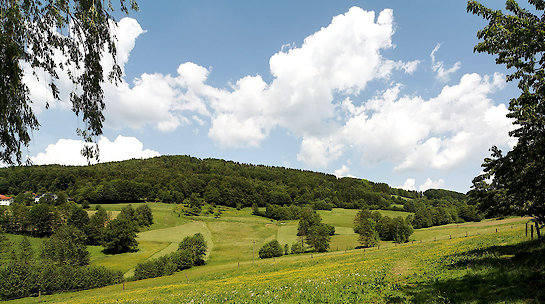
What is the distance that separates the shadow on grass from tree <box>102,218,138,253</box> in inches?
4191

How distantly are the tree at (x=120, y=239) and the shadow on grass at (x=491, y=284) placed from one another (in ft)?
349

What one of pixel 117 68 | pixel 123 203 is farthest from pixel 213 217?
pixel 117 68

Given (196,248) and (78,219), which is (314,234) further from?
(78,219)

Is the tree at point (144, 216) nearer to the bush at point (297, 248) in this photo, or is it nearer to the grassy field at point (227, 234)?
the grassy field at point (227, 234)

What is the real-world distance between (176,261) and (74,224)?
200 feet

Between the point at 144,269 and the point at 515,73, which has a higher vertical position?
the point at 515,73

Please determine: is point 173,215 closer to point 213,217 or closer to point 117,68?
point 213,217

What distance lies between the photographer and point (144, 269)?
71.8m

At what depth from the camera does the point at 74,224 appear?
108m

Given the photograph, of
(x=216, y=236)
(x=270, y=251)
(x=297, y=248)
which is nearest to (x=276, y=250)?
(x=270, y=251)

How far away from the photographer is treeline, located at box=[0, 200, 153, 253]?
3784 inches

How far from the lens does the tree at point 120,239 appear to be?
312 ft

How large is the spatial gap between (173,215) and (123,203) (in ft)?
152

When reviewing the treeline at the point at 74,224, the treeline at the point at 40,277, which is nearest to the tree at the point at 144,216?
the treeline at the point at 74,224
